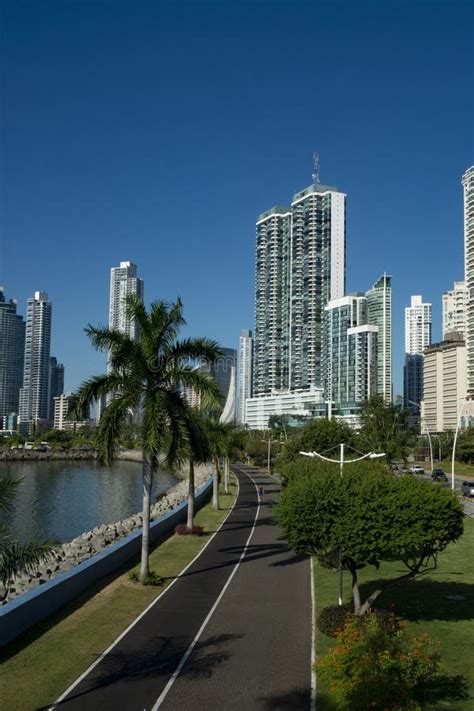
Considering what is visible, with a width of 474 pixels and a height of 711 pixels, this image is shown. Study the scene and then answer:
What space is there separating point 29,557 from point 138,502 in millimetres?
58040

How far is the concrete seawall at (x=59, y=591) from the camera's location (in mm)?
18031

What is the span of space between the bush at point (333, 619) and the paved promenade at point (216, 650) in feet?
1.60

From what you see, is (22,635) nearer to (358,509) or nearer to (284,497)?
(284,497)

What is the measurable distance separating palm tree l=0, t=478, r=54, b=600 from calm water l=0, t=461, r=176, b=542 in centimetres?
1753

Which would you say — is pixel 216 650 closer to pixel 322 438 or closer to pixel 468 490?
pixel 322 438

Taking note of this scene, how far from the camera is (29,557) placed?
12609 millimetres

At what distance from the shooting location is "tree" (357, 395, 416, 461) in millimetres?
62781

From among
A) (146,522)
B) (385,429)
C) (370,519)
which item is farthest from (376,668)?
(385,429)

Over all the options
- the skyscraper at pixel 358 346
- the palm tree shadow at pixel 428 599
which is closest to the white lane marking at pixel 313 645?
the palm tree shadow at pixel 428 599

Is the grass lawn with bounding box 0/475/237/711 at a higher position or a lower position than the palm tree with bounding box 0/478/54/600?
lower

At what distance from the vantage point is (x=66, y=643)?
17.8m

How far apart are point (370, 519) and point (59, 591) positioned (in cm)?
1009

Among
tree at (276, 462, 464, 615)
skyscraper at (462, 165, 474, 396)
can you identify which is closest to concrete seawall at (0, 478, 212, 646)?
tree at (276, 462, 464, 615)

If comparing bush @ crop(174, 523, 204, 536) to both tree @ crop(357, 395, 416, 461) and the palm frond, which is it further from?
tree @ crop(357, 395, 416, 461)
